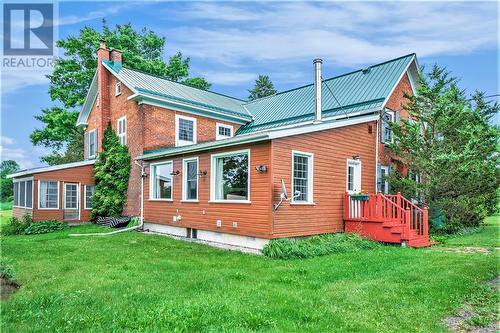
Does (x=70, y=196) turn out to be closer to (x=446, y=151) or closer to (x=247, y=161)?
(x=247, y=161)

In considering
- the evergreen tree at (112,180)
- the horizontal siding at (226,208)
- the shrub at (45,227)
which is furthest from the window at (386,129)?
the shrub at (45,227)

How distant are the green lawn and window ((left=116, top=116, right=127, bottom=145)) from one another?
9.29m

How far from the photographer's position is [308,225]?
11.1 metres

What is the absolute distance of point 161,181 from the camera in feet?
51.0

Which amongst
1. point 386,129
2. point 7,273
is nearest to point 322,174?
point 386,129

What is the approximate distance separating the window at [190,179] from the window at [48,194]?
26.2ft

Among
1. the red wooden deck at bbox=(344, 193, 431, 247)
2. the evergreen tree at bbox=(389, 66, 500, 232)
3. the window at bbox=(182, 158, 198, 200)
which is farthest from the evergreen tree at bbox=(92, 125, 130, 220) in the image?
the evergreen tree at bbox=(389, 66, 500, 232)

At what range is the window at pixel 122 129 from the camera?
18.5 meters

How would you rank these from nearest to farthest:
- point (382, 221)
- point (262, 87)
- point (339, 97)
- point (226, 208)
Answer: point (382, 221) → point (226, 208) → point (339, 97) → point (262, 87)

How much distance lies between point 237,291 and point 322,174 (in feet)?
21.4

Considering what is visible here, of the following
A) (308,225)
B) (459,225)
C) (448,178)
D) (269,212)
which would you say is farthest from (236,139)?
(459,225)

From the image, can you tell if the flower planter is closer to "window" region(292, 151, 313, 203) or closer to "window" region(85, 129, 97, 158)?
"window" region(292, 151, 313, 203)

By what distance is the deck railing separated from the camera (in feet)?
37.4

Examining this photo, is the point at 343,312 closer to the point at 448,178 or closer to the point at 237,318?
the point at 237,318
